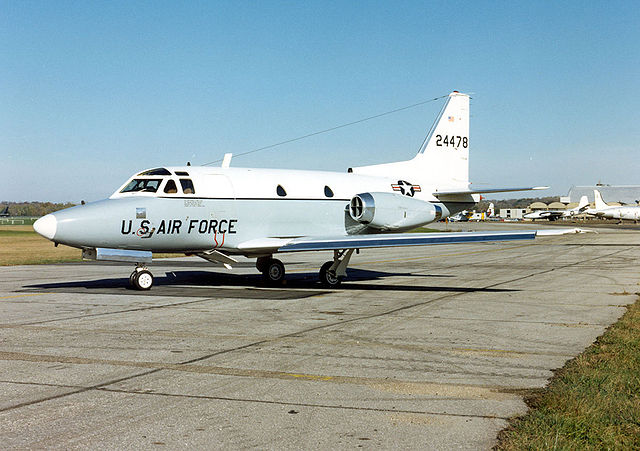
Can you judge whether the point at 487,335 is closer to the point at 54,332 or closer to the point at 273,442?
the point at 273,442

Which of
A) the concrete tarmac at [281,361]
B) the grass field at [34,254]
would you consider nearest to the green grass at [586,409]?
the concrete tarmac at [281,361]

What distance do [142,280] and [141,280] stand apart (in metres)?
0.04

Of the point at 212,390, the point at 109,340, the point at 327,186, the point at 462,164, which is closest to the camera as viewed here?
the point at 212,390

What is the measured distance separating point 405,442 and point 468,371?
2881mm

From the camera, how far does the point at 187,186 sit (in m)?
17.3

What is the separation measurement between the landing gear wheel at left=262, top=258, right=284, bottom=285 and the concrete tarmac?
99 centimetres

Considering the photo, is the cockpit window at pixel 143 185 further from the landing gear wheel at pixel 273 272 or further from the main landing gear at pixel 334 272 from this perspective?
the main landing gear at pixel 334 272

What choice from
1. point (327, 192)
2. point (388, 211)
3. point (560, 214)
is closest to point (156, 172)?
point (327, 192)

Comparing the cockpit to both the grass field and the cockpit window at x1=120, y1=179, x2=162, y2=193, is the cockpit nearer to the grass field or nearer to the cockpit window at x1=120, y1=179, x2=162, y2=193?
the cockpit window at x1=120, y1=179, x2=162, y2=193

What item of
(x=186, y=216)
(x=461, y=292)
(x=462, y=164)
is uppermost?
(x=462, y=164)

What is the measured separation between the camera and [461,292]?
57.0 feet

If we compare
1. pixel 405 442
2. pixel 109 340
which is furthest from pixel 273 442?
pixel 109 340

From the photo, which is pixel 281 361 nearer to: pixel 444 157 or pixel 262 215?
pixel 262 215

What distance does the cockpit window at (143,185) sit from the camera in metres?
16.8
